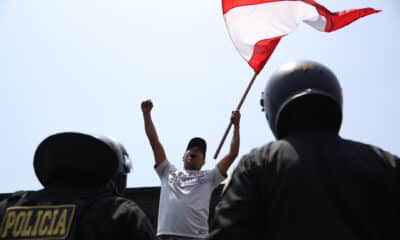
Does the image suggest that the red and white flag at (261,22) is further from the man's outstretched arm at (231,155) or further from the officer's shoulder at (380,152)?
the officer's shoulder at (380,152)

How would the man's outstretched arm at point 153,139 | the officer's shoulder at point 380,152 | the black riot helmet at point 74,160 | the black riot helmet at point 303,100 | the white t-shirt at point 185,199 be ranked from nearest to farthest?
the officer's shoulder at point 380,152
the black riot helmet at point 303,100
the black riot helmet at point 74,160
the white t-shirt at point 185,199
the man's outstretched arm at point 153,139

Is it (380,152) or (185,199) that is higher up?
(380,152)

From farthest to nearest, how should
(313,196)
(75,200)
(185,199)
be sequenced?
(185,199) < (75,200) < (313,196)

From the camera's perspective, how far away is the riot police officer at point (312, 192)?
206cm

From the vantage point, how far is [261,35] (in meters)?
6.51

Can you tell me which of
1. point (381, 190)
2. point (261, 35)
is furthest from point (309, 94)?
point (261, 35)

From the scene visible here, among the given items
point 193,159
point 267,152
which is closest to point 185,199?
point 193,159

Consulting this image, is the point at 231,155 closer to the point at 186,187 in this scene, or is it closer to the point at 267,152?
the point at 186,187

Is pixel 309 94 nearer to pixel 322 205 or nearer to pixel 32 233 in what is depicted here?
pixel 322 205

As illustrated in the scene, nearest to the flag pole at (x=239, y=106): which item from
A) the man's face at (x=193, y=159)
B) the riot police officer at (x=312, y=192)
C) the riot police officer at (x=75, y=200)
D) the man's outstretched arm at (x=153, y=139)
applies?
the man's face at (x=193, y=159)

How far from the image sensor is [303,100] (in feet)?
8.35

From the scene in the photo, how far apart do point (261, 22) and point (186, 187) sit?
2.81m

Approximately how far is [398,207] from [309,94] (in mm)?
727

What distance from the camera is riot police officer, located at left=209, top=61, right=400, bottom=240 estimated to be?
206 cm
